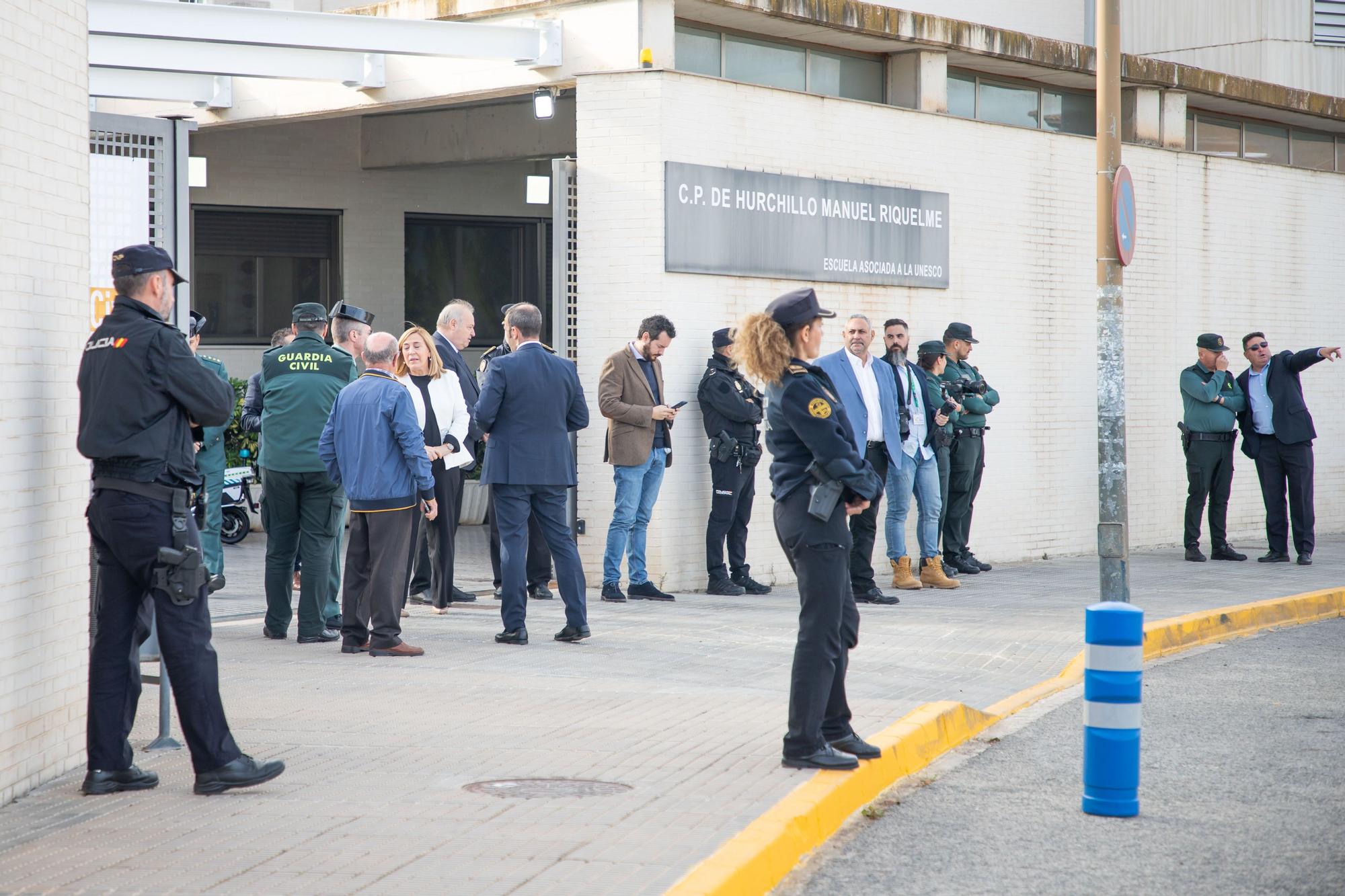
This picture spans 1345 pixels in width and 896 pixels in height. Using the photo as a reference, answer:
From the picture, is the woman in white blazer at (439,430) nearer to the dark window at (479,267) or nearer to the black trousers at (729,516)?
the black trousers at (729,516)

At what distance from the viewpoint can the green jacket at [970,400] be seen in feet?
44.6

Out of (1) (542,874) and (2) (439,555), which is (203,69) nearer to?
(2) (439,555)

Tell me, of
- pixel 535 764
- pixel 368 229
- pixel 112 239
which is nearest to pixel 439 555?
pixel 112 239

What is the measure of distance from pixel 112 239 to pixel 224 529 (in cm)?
795

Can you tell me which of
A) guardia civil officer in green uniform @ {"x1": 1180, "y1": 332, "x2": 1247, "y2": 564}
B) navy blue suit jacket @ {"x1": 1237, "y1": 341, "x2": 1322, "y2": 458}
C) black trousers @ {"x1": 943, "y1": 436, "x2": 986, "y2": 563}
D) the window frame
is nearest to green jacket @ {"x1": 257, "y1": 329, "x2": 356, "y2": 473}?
the window frame

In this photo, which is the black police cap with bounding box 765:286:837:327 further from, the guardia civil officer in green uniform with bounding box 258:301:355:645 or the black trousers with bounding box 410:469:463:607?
the black trousers with bounding box 410:469:463:607

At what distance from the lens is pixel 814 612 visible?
252 inches

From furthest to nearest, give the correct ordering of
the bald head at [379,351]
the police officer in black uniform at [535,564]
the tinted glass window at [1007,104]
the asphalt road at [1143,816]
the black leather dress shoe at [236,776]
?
the tinted glass window at [1007,104] → the police officer in black uniform at [535,564] → the bald head at [379,351] → the black leather dress shoe at [236,776] → the asphalt road at [1143,816]

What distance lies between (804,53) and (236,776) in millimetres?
10214

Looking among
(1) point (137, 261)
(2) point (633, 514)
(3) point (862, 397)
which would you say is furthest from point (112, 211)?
(3) point (862, 397)

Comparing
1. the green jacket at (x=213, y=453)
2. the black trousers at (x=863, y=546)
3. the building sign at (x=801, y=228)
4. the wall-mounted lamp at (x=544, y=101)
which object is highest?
the wall-mounted lamp at (x=544, y=101)

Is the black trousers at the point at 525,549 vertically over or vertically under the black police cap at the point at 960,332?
under

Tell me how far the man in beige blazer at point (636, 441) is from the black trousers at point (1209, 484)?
6326 millimetres

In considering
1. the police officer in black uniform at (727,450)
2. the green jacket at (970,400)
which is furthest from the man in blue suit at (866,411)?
the green jacket at (970,400)
